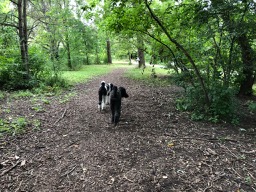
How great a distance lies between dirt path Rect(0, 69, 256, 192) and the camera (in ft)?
9.04

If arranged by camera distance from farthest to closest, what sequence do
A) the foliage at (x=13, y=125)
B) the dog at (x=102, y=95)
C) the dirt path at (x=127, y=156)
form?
the dog at (x=102, y=95)
the foliage at (x=13, y=125)
the dirt path at (x=127, y=156)

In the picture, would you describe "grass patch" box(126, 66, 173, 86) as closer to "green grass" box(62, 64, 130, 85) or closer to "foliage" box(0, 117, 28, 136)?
"green grass" box(62, 64, 130, 85)

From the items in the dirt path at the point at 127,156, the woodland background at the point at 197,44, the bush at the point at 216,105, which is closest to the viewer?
the dirt path at the point at 127,156

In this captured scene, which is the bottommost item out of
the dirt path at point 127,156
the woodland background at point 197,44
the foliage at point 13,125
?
the dirt path at point 127,156

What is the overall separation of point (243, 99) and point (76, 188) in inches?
297

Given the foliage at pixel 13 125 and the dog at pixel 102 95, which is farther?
the dog at pixel 102 95

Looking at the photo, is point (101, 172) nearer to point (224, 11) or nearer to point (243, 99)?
point (224, 11)

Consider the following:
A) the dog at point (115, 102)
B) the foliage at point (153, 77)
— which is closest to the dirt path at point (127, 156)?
the dog at point (115, 102)

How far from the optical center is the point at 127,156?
11.4 ft

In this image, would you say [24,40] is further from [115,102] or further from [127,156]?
[127,156]

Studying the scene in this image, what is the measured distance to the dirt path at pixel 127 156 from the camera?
276cm

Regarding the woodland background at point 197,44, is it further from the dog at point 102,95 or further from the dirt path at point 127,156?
the dog at point 102,95

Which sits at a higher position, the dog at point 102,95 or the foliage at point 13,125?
the dog at point 102,95

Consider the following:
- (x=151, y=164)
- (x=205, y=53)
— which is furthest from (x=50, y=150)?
(x=205, y=53)
